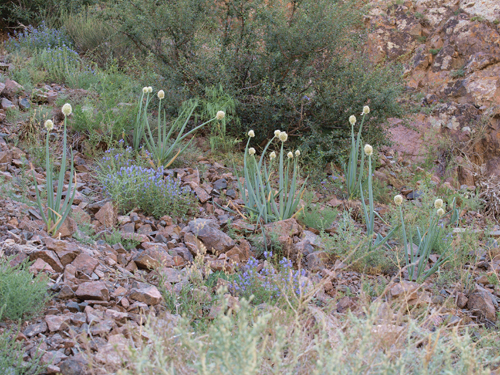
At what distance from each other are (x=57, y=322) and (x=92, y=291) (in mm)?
261

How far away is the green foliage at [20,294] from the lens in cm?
205

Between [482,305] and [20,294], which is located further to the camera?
[482,305]

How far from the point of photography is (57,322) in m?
2.08

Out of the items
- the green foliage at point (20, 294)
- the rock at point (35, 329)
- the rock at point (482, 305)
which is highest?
the green foliage at point (20, 294)

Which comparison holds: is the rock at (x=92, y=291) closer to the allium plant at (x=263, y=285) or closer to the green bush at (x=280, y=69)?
the allium plant at (x=263, y=285)

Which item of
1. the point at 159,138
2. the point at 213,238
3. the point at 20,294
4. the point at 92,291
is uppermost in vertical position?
the point at 159,138

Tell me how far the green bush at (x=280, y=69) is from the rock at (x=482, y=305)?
7.33ft

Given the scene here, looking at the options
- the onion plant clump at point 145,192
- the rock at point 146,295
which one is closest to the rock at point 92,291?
the rock at point 146,295

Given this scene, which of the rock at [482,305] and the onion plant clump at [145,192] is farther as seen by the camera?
the onion plant clump at [145,192]

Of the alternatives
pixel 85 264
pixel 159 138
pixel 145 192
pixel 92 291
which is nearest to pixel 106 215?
pixel 145 192

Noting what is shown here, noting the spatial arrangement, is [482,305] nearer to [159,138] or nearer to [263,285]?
[263,285]

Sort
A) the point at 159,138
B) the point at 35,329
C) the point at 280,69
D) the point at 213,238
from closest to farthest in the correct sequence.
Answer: the point at 35,329 → the point at 213,238 → the point at 159,138 → the point at 280,69

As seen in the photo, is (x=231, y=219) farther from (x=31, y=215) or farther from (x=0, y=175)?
(x=0, y=175)

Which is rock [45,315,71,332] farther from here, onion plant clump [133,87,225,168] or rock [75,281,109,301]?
onion plant clump [133,87,225,168]
